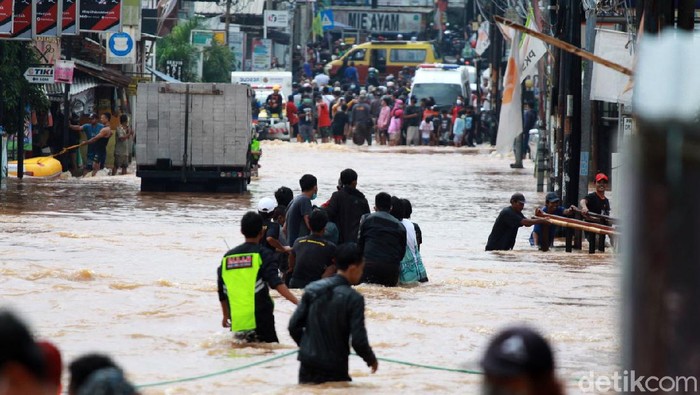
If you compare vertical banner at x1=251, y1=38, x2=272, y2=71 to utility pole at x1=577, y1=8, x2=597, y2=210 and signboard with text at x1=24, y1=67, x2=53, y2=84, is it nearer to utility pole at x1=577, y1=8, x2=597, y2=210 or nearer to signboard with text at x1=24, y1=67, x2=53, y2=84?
signboard with text at x1=24, y1=67, x2=53, y2=84

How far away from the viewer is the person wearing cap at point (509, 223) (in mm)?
17578

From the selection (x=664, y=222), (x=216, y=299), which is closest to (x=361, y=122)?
(x=216, y=299)

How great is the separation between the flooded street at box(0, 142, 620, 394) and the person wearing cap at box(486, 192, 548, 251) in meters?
0.17

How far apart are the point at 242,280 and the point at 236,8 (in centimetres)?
5596

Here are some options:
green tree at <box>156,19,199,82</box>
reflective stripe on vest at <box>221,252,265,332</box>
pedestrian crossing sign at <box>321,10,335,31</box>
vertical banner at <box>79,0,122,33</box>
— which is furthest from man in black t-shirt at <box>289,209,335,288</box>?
pedestrian crossing sign at <box>321,10,335,31</box>

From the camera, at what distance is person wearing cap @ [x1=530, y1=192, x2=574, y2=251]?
1862cm

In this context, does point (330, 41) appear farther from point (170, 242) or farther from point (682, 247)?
point (682, 247)

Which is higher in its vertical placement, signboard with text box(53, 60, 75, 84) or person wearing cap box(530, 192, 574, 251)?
signboard with text box(53, 60, 75, 84)

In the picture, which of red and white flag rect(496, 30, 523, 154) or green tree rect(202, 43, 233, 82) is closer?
red and white flag rect(496, 30, 523, 154)

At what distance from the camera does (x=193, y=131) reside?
26766 millimetres

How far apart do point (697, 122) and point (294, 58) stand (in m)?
68.5

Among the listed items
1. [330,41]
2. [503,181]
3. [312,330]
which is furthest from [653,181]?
[330,41]

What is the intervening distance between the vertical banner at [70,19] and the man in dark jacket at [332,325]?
2213 cm

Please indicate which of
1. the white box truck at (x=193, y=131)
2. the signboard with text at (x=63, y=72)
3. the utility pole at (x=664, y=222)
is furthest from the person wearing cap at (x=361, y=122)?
the utility pole at (x=664, y=222)
